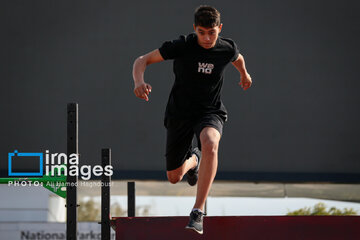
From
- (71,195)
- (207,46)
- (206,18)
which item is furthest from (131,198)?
(206,18)

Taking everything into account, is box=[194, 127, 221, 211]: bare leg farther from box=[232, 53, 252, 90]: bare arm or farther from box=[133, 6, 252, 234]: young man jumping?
box=[232, 53, 252, 90]: bare arm

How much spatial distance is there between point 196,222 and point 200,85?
95 cm

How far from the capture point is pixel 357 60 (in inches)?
438

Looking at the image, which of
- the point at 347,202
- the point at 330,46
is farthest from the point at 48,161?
the point at 347,202

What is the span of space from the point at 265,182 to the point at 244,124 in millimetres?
1124

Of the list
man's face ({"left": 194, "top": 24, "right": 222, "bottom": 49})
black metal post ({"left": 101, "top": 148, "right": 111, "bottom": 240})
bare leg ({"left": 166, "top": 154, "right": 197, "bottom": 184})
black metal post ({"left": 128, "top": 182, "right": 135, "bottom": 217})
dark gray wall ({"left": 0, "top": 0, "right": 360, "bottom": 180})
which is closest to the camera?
man's face ({"left": 194, "top": 24, "right": 222, "bottom": 49})

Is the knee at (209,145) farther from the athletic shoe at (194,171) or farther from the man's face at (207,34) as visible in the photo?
the athletic shoe at (194,171)

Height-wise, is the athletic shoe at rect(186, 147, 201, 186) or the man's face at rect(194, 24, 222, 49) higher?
the man's face at rect(194, 24, 222, 49)

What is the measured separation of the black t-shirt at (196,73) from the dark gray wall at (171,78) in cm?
685

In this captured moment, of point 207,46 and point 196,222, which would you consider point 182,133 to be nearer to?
point 207,46

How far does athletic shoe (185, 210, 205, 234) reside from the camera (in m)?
3.38

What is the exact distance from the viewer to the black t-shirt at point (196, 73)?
12.5 feet

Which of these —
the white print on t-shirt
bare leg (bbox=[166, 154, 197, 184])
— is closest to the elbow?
the white print on t-shirt

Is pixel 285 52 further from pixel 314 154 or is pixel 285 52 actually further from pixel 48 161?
pixel 48 161
